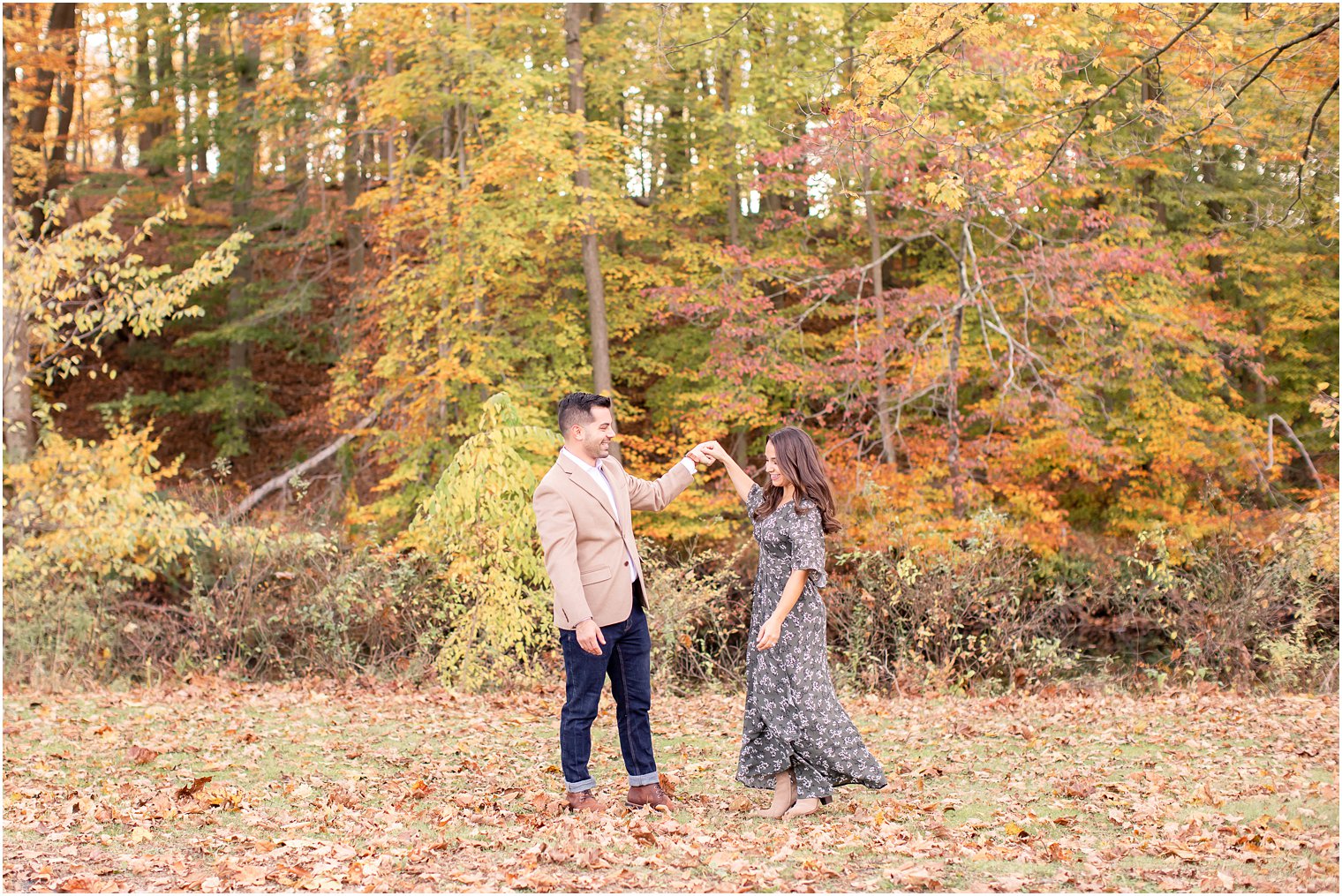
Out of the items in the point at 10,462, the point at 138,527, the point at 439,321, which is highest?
the point at 439,321

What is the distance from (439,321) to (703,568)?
471 cm

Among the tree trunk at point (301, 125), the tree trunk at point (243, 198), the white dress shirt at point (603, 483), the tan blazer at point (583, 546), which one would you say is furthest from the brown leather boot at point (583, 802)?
the tree trunk at point (243, 198)

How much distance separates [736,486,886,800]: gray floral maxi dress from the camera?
5168 mm

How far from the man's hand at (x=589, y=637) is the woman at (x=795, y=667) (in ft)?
2.44

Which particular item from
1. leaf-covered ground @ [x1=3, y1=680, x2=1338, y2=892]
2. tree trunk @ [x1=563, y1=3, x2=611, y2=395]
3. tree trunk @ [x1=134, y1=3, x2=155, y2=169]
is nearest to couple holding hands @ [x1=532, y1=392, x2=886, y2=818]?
leaf-covered ground @ [x1=3, y1=680, x2=1338, y2=892]

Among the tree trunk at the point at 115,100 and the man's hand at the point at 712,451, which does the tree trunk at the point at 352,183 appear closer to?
the tree trunk at the point at 115,100

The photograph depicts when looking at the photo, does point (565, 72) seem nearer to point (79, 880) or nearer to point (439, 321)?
point (439, 321)

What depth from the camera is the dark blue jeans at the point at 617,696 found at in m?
5.11

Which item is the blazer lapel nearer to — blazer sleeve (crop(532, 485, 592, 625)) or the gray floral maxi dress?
blazer sleeve (crop(532, 485, 592, 625))

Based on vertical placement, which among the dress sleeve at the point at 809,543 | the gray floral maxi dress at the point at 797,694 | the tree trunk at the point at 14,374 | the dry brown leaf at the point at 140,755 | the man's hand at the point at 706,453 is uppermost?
the tree trunk at the point at 14,374

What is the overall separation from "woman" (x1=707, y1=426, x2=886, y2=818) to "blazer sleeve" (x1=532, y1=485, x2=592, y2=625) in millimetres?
812

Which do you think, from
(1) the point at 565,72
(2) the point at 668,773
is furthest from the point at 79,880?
(1) the point at 565,72

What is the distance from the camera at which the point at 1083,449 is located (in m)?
13.6

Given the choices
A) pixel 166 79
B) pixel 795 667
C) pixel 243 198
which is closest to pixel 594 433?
pixel 795 667
